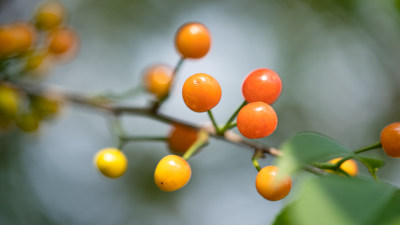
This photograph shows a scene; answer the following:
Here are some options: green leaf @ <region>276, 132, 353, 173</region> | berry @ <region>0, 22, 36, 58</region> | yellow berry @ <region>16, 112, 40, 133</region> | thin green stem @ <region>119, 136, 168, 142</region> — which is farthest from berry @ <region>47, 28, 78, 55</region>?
green leaf @ <region>276, 132, 353, 173</region>

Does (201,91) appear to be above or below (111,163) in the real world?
above

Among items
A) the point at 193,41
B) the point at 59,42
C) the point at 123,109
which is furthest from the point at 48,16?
the point at 193,41

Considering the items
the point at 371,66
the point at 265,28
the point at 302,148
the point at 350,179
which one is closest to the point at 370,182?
the point at 350,179

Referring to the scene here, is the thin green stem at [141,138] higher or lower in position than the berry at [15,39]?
lower

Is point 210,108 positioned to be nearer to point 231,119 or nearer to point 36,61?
point 231,119

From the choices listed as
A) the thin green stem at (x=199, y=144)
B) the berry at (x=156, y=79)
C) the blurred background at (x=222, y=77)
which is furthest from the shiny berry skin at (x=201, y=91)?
the blurred background at (x=222, y=77)

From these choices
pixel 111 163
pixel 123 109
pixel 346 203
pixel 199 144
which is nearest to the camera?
pixel 346 203

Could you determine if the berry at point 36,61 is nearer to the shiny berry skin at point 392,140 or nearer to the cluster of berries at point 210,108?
the cluster of berries at point 210,108
